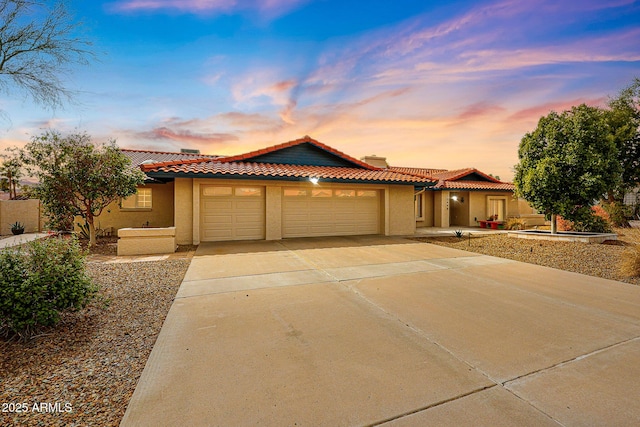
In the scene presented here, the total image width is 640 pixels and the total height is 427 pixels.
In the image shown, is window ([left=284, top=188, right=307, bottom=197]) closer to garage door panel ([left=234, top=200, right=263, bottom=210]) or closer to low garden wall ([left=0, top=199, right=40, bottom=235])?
garage door panel ([left=234, top=200, right=263, bottom=210])

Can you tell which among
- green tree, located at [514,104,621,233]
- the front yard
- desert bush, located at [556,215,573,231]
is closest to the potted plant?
the front yard

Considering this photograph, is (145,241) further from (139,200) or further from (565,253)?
(565,253)

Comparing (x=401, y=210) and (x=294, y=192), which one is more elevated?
(x=294, y=192)

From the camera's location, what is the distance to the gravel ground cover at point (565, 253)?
6849 millimetres

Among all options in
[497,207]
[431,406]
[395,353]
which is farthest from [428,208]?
[431,406]

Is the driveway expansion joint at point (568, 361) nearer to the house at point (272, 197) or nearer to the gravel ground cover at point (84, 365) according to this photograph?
the gravel ground cover at point (84, 365)

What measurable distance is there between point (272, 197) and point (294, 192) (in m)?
1.12

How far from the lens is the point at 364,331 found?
3.48 m

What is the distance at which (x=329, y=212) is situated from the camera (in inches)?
515

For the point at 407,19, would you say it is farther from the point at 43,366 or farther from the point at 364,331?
the point at 43,366

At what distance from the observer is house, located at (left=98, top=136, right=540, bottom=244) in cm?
1085

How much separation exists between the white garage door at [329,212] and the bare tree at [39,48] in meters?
7.77

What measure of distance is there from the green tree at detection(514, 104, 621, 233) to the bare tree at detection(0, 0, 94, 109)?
1529 cm

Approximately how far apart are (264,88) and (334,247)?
23.1ft
